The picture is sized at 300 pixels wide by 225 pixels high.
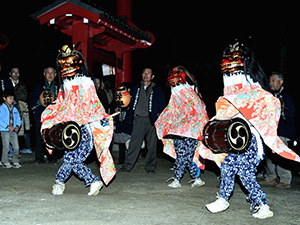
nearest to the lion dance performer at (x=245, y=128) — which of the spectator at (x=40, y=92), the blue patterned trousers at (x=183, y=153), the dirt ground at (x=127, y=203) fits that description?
the dirt ground at (x=127, y=203)

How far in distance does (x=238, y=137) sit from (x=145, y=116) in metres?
3.28

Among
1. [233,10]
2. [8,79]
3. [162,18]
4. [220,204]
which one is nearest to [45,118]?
[220,204]

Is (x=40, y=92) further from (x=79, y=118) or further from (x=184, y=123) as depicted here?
(x=184, y=123)

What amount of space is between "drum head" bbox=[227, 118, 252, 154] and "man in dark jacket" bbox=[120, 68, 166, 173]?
3.11 m

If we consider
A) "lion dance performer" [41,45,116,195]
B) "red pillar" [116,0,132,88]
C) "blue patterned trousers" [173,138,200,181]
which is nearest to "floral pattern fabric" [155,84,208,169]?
"blue patterned trousers" [173,138,200,181]

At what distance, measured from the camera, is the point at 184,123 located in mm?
5348

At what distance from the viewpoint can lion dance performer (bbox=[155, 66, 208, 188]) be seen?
17.4 ft

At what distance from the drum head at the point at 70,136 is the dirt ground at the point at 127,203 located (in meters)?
0.65

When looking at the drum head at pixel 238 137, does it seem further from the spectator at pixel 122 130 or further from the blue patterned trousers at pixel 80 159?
the spectator at pixel 122 130

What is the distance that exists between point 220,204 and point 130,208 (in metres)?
0.98

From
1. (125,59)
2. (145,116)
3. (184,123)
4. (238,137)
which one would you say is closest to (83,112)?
(184,123)

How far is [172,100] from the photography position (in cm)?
569

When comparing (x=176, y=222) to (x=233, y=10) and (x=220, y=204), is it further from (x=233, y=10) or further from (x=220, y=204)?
(x=233, y=10)

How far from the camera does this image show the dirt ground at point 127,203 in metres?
3.67
